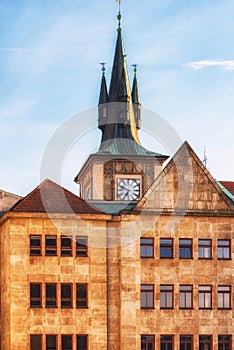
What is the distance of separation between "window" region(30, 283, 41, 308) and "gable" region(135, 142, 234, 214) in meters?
9.47

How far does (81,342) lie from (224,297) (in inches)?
440

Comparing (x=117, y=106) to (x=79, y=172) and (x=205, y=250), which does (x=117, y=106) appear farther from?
(x=205, y=250)

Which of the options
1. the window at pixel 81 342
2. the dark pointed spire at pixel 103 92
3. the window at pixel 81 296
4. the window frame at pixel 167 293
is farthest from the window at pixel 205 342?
the dark pointed spire at pixel 103 92

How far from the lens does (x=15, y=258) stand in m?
79.2

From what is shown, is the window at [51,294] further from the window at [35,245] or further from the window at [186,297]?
the window at [186,297]

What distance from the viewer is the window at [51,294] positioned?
7938cm

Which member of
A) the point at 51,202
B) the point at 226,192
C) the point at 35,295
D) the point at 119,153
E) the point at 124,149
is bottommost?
the point at 35,295

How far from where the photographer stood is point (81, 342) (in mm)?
79438

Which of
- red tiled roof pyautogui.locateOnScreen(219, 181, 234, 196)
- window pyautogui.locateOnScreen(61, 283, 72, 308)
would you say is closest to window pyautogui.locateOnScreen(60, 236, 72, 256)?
window pyautogui.locateOnScreen(61, 283, 72, 308)

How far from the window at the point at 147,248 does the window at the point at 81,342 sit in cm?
744

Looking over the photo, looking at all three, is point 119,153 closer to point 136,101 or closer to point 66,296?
point 136,101

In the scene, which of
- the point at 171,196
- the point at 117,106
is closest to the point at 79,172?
the point at 117,106

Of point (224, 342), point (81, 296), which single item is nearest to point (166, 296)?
point (224, 342)

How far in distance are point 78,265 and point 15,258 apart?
457 cm
